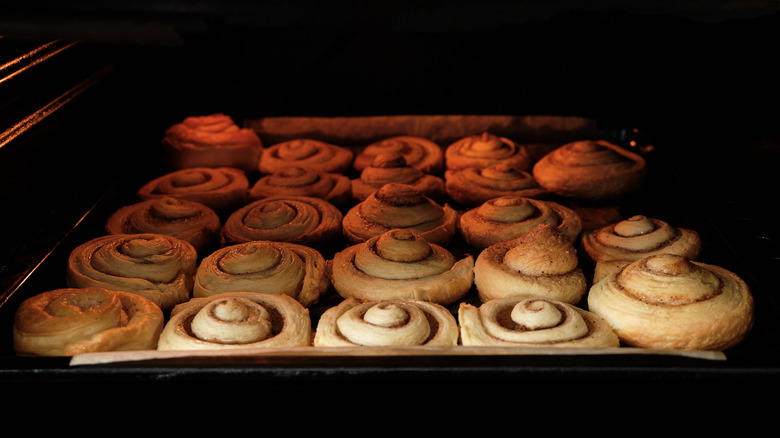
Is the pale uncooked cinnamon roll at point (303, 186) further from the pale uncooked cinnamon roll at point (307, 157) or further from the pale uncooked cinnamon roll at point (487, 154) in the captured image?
the pale uncooked cinnamon roll at point (487, 154)

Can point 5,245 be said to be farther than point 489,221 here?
No

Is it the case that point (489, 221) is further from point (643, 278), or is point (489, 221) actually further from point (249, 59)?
point (249, 59)

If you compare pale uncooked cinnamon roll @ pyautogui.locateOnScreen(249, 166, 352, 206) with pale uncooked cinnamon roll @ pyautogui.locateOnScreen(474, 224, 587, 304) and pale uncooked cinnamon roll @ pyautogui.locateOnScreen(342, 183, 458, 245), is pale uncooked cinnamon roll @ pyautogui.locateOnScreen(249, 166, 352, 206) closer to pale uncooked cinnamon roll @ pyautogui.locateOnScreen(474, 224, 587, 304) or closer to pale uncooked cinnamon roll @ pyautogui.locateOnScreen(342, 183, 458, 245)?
pale uncooked cinnamon roll @ pyautogui.locateOnScreen(342, 183, 458, 245)

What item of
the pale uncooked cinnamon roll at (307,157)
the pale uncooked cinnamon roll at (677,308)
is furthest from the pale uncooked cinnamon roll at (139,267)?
the pale uncooked cinnamon roll at (677,308)

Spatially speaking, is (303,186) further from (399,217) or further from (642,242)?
(642,242)

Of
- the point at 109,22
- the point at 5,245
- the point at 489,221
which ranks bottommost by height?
the point at 489,221

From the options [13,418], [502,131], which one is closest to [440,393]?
[13,418]
